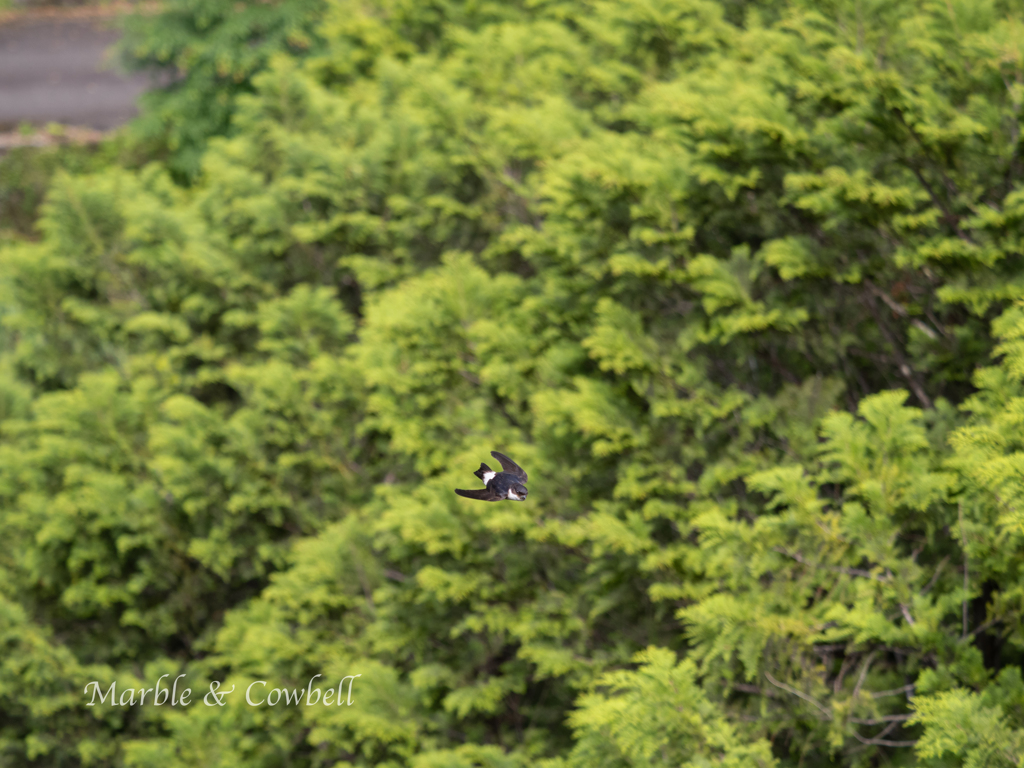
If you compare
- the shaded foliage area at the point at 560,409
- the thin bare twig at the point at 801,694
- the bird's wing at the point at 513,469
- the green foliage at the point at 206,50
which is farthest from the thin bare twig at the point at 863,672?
the green foliage at the point at 206,50

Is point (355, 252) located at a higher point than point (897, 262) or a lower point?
lower

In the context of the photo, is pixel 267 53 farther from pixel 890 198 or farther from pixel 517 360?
pixel 890 198

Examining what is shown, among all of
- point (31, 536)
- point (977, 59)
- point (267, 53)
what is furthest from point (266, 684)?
point (267, 53)

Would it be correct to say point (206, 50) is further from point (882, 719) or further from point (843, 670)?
point (882, 719)

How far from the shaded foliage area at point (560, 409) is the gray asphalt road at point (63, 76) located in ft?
28.8

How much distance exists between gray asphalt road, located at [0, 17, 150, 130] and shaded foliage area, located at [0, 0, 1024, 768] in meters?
8.77

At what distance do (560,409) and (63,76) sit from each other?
635 inches

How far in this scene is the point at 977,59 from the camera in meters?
4.41

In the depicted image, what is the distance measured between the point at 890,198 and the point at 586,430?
194 cm

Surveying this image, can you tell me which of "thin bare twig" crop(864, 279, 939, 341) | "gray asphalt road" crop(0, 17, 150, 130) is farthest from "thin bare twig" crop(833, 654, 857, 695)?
"gray asphalt road" crop(0, 17, 150, 130)

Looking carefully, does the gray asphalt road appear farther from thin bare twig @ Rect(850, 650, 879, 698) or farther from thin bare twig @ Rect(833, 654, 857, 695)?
thin bare twig @ Rect(850, 650, 879, 698)

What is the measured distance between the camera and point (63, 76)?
16.8m

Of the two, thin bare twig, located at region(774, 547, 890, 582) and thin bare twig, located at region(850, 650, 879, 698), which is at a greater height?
thin bare twig, located at region(774, 547, 890, 582)

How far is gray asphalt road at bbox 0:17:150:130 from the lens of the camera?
15.5m
